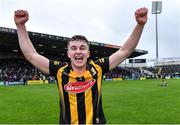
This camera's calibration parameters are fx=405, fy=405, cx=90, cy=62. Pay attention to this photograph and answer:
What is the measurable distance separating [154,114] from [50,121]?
4429mm

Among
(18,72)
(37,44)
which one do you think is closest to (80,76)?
(37,44)

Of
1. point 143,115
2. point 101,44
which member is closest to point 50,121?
point 143,115

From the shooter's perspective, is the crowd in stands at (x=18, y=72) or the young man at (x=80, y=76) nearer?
the young man at (x=80, y=76)

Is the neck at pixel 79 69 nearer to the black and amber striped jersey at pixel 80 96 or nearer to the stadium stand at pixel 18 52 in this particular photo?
the black and amber striped jersey at pixel 80 96

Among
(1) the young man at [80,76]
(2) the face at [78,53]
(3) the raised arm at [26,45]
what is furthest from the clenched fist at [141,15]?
(3) the raised arm at [26,45]

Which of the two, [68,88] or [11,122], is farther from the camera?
[11,122]

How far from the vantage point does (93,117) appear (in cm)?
451

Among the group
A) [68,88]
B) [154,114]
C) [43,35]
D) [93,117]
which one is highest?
[43,35]

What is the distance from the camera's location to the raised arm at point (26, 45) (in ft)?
15.5

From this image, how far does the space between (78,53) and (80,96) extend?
48 cm

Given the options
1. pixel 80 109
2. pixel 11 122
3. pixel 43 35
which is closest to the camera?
pixel 80 109

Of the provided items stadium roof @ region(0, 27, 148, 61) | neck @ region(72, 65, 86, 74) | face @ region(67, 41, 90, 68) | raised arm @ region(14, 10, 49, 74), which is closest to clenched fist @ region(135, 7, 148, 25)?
face @ region(67, 41, 90, 68)

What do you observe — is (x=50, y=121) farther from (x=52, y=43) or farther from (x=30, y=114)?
(x=52, y=43)

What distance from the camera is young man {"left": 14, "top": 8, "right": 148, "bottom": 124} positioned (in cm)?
452
